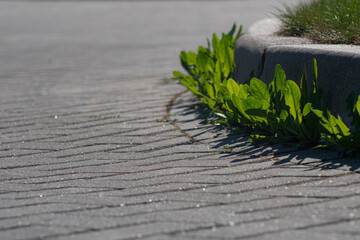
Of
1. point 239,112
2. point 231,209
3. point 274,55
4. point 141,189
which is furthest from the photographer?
point 274,55

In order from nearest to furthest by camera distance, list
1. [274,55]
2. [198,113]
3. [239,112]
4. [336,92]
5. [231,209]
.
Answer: [231,209] < [336,92] < [239,112] < [274,55] < [198,113]

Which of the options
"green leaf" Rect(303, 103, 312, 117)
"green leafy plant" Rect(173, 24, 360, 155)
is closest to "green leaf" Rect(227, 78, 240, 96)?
"green leafy plant" Rect(173, 24, 360, 155)

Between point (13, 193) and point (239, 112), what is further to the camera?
point (239, 112)

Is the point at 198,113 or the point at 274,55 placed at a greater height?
the point at 274,55

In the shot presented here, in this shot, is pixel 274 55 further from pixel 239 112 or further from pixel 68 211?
pixel 68 211

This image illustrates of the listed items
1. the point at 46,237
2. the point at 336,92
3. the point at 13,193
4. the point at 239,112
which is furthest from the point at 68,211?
the point at 336,92

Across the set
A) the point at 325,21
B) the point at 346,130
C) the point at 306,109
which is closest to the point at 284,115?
the point at 306,109

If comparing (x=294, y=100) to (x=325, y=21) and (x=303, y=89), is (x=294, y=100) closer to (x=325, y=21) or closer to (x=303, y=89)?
(x=303, y=89)
